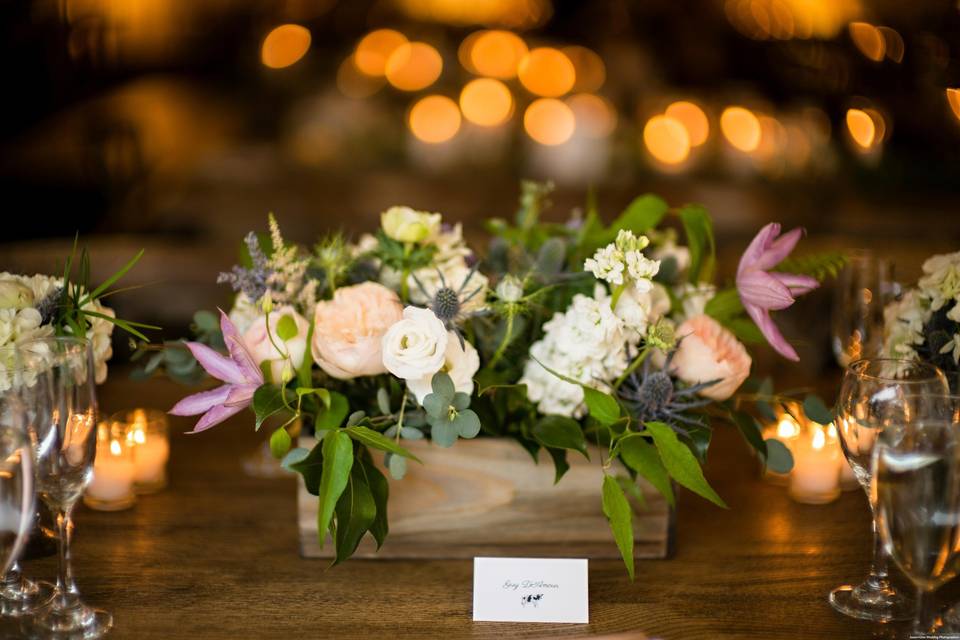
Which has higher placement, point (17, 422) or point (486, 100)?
point (486, 100)

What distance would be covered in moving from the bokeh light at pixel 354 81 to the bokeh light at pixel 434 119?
1.30 feet

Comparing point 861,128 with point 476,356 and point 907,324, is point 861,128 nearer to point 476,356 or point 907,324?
point 907,324

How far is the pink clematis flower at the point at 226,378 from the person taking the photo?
94 centimetres

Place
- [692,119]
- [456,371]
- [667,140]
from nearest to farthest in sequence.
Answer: [456,371]
[667,140]
[692,119]

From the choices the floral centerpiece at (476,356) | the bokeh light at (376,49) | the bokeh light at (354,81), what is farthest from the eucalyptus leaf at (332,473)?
the bokeh light at (376,49)

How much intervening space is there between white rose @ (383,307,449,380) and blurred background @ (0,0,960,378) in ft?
5.48

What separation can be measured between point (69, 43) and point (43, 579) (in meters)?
2.84

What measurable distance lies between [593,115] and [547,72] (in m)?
1.01

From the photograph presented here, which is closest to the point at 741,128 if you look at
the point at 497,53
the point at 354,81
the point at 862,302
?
the point at 497,53

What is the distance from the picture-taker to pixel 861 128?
3963mm

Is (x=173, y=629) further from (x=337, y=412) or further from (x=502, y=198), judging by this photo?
(x=502, y=198)

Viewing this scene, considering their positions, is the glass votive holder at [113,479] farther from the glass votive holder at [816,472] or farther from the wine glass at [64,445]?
the glass votive holder at [816,472]

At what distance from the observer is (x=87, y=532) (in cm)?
110

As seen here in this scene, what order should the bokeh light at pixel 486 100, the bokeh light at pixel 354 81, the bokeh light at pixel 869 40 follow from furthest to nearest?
the bokeh light at pixel 354 81 < the bokeh light at pixel 486 100 < the bokeh light at pixel 869 40
